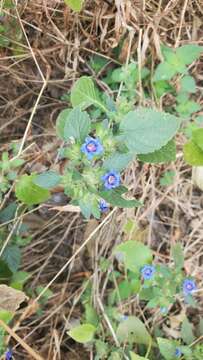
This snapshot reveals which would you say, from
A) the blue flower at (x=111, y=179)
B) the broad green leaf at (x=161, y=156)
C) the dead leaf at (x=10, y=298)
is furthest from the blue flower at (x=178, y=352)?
the blue flower at (x=111, y=179)

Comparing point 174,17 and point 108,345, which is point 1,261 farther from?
point 174,17

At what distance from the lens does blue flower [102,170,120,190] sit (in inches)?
47.7

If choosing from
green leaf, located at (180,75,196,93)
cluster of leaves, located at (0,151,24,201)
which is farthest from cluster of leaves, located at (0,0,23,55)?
green leaf, located at (180,75,196,93)

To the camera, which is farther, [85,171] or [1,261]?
[1,261]

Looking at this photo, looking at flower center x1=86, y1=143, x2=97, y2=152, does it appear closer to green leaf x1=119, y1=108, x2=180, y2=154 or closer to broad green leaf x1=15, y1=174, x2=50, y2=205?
green leaf x1=119, y1=108, x2=180, y2=154

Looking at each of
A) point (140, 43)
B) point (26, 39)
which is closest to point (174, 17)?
point (140, 43)

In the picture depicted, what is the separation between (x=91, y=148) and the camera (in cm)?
118

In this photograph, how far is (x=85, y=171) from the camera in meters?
1.24

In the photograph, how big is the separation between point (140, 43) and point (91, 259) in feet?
2.54

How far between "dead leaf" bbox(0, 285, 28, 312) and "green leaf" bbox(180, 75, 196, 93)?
868 millimetres

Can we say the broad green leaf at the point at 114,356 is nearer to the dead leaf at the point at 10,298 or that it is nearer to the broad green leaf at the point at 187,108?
the dead leaf at the point at 10,298

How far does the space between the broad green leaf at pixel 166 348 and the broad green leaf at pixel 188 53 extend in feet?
2.98

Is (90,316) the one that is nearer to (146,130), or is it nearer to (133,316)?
(133,316)

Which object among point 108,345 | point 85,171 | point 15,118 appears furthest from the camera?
point 15,118
